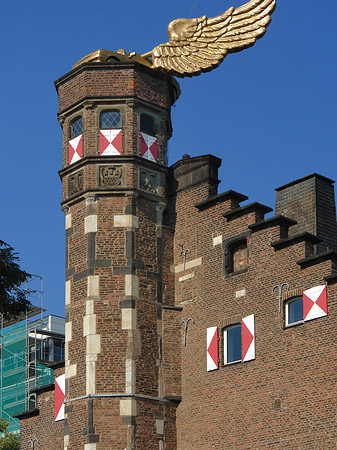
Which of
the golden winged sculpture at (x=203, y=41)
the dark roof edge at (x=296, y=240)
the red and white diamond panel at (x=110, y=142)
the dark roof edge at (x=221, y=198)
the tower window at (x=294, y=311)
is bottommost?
the tower window at (x=294, y=311)

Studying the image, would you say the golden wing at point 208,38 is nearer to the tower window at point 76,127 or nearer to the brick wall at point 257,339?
the tower window at point 76,127

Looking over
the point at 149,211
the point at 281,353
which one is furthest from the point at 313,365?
the point at 149,211

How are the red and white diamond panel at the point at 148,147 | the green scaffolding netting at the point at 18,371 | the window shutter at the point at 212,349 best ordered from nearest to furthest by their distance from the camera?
the window shutter at the point at 212,349 < the red and white diamond panel at the point at 148,147 < the green scaffolding netting at the point at 18,371

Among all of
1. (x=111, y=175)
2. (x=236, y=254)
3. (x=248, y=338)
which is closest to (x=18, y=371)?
(x=111, y=175)

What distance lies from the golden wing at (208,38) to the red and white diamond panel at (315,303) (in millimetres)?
8826

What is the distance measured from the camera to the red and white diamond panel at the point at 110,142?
29469mm

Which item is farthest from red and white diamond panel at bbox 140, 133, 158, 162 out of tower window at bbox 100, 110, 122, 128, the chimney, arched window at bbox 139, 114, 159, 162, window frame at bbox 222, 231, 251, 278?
the chimney

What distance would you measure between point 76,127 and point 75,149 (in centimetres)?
81

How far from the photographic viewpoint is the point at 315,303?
82.9ft

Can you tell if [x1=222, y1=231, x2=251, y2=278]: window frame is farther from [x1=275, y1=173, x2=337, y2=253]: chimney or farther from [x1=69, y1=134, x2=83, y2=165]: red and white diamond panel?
[x1=69, y1=134, x2=83, y2=165]: red and white diamond panel

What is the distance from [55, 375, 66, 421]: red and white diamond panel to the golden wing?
10.3 meters

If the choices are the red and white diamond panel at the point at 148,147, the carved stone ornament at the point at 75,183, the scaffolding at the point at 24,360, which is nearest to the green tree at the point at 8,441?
the scaffolding at the point at 24,360

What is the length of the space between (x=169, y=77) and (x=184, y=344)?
8.47 meters

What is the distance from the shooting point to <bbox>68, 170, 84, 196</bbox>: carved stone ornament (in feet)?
97.5
